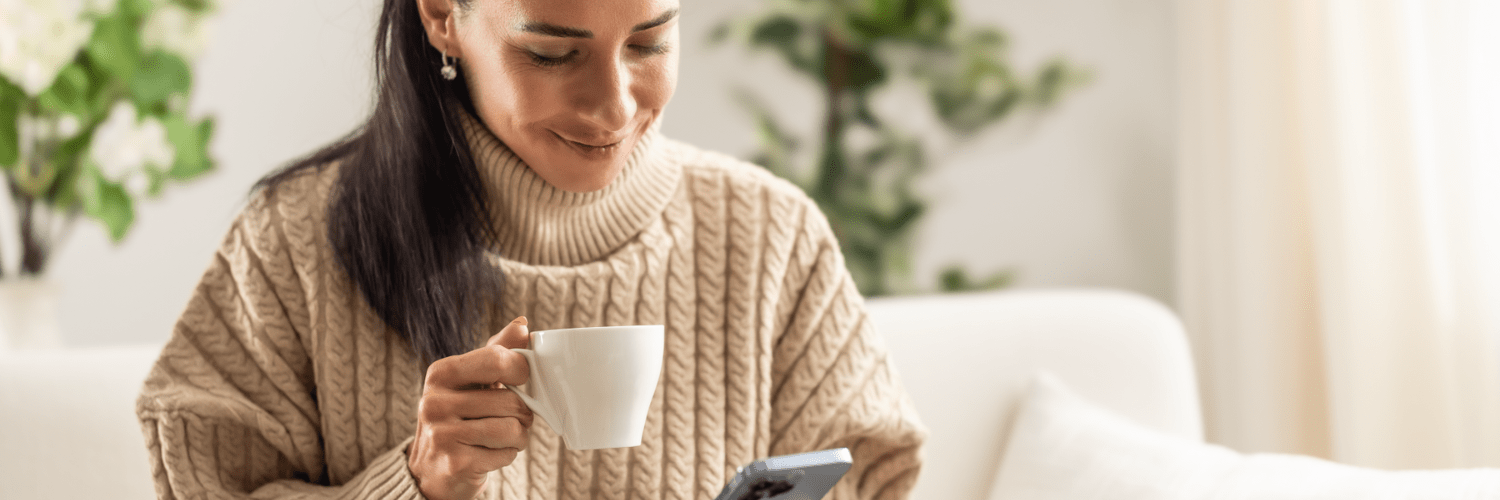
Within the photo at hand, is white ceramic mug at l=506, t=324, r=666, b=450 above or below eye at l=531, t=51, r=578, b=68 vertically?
below

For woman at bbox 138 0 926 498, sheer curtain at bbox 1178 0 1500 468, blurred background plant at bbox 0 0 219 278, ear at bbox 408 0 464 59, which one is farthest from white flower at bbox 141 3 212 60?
sheer curtain at bbox 1178 0 1500 468

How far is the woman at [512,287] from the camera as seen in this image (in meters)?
0.79

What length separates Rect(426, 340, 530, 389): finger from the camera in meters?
0.65

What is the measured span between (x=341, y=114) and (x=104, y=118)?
571 millimetres

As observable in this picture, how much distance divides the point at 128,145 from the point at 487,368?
0.95m

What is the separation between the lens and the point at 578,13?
0.73 metres

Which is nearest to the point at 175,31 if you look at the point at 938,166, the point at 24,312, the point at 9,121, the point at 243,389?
the point at 9,121

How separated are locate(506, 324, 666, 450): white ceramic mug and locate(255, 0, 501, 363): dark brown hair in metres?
0.24

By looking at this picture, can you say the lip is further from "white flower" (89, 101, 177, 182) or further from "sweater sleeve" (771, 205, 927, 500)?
"white flower" (89, 101, 177, 182)

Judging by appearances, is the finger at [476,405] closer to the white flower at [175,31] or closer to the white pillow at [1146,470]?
the white pillow at [1146,470]

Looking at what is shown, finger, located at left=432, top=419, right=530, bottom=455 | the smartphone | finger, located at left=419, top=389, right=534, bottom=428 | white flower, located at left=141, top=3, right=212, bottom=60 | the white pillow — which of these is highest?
white flower, located at left=141, top=3, right=212, bottom=60

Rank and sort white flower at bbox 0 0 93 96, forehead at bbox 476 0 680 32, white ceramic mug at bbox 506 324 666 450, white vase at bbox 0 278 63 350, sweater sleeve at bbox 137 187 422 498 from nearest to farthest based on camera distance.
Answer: white ceramic mug at bbox 506 324 666 450, forehead at bbox 476 0 680 32, sweater sleeve at bbox 137 187 422 498, white flower at bbox 0 0 93 96, white vase at bbox 0 278 63 350

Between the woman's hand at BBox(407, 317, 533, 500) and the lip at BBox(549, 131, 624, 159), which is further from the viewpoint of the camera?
the lip at BBox(549, 131, 624, 159)

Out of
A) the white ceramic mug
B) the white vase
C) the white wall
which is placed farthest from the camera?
the white wall
